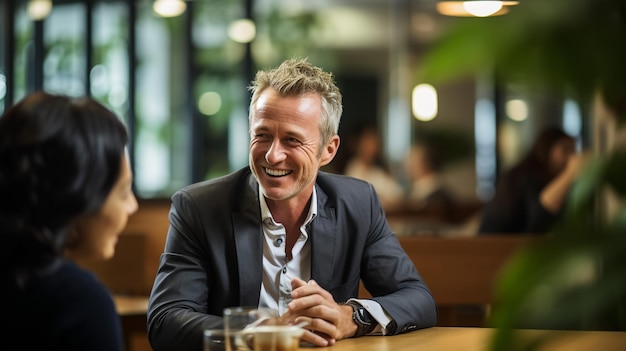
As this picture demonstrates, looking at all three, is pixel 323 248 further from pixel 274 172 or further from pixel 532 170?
pixel 532 170

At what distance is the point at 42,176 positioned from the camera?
1.44 meters

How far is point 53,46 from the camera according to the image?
9.03 metres

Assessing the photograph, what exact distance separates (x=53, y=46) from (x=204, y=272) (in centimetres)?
697

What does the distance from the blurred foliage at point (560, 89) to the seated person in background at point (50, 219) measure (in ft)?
2.42

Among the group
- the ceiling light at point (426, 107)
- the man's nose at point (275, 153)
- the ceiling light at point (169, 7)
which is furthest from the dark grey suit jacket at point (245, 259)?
the ceiling light at point (426, 107)

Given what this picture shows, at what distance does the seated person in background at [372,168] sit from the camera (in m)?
9.92

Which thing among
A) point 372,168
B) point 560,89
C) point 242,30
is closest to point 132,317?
point 560,89

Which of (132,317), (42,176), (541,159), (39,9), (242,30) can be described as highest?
(39,9)

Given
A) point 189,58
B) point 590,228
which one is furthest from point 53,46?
point 590,228

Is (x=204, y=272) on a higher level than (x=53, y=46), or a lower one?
lower

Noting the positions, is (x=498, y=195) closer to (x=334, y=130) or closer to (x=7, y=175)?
(x=334, y=130)

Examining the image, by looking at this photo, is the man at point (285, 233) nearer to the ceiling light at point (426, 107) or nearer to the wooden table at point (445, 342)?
the wooden table at point (445, 342)

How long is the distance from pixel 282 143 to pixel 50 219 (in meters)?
1.21

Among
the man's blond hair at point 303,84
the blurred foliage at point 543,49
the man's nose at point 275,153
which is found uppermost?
the man's blond hair at point 303,84
